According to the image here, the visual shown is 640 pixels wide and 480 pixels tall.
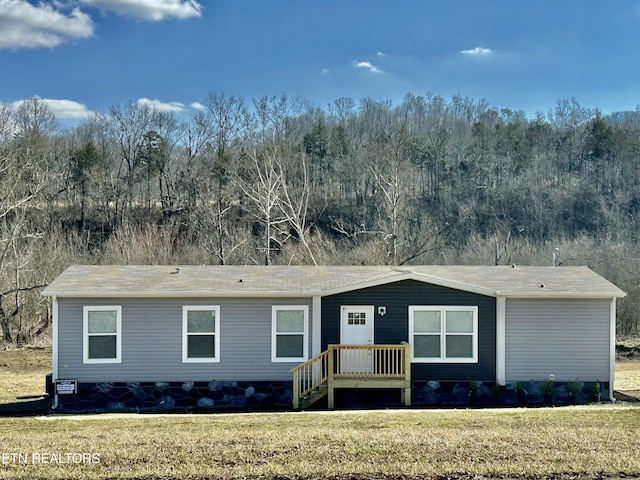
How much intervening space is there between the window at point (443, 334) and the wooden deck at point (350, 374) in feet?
2.52

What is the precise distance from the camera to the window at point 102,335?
17078mm

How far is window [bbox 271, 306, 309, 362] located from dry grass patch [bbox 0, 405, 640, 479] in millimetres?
3681

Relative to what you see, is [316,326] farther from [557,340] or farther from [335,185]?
[335,185]

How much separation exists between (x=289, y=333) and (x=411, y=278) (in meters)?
3.25

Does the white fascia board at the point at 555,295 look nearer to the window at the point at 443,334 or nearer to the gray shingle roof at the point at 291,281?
the gray shingle roof at the point at 291,281

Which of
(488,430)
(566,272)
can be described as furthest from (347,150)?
(488,430)

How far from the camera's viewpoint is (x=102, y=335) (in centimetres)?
1711

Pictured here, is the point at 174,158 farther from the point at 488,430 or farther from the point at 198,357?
the point at 488,430

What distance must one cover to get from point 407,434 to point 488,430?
1.42 meters

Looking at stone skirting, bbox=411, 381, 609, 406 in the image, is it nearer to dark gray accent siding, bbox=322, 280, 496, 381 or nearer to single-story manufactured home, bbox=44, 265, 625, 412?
single-story manufactured home, bbox=44, 265, 625, 412

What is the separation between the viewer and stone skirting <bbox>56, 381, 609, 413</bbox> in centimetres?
1698

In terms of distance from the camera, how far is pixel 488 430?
38.0ft

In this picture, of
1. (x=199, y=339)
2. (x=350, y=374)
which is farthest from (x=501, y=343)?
(x=199, y=339)

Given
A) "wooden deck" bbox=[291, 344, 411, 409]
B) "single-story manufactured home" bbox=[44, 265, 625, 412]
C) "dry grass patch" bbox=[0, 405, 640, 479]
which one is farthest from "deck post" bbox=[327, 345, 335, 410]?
"dry grass patch" bbox=[0, 405, 640, 479]
